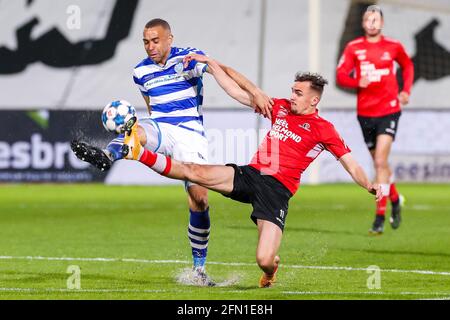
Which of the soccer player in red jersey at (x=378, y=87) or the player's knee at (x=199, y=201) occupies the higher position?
the soccer player in red jersey at (x=378, y=87)

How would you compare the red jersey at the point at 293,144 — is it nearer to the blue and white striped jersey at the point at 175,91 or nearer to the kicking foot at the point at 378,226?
the blue and white striped jersey at the point at 175,91

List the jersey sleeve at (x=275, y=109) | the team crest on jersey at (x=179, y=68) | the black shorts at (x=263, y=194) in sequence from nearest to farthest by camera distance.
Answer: the black shorts at (x=263, y=194)
the jersey sleeve at (x=275, y=109)
the team crest on jersey at (x=179, y=68)

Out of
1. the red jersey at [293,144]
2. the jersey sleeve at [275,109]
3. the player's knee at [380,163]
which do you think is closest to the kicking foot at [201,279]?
the red jersey at [293,144]

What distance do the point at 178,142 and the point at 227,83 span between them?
889mm

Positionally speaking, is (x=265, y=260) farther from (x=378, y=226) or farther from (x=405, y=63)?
(x=405, y=63)

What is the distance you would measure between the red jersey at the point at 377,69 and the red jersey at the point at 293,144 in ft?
18.1

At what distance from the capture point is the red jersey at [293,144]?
922 centimetres

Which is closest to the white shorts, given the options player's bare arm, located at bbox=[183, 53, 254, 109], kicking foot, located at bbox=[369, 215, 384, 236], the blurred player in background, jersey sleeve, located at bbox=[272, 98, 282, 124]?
the blurred player in background

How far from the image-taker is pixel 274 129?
30.6ft

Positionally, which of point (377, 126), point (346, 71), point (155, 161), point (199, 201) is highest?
point (346, 71)

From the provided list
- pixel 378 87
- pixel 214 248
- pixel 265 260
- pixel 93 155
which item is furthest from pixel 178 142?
pixel 378 87

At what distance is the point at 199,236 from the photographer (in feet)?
31.9

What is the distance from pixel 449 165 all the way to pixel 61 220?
1124 cm
